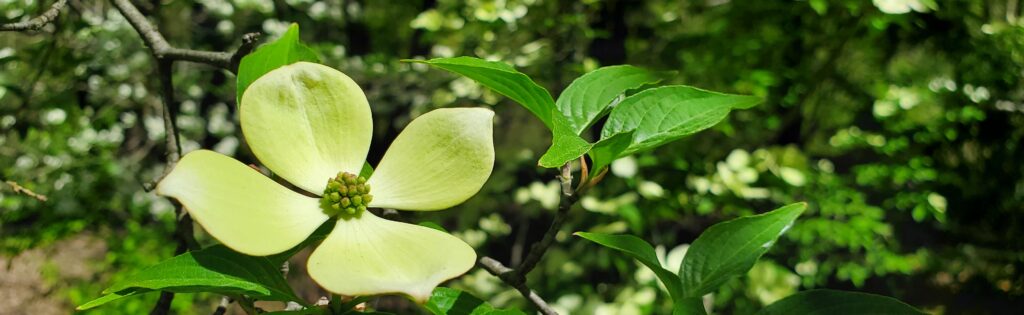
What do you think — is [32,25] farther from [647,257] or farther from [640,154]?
[640,154]

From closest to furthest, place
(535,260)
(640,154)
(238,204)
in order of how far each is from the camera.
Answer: (238,204)
(535,260)
(640,154)

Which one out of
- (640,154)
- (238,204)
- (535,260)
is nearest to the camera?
(238,204)

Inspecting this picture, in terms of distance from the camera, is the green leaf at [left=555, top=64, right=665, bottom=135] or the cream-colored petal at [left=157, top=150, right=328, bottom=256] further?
the green leaf at [left=555, top=64, right=665, bottom=135]

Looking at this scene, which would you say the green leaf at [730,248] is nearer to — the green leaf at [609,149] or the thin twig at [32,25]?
the green leaf at [609,149]

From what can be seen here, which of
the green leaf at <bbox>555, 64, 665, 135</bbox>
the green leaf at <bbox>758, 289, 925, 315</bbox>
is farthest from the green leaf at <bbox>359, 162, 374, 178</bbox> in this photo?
the green leaf at <bbox>758, 289, 925, 315</bbox>

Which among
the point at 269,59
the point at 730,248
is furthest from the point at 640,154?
the point at 269,59

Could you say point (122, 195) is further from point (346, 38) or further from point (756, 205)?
point (756, 205)

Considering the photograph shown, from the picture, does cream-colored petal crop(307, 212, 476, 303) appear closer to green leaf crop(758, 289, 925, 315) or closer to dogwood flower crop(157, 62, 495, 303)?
dogwood flower crop(157, 62, 495, 303)
